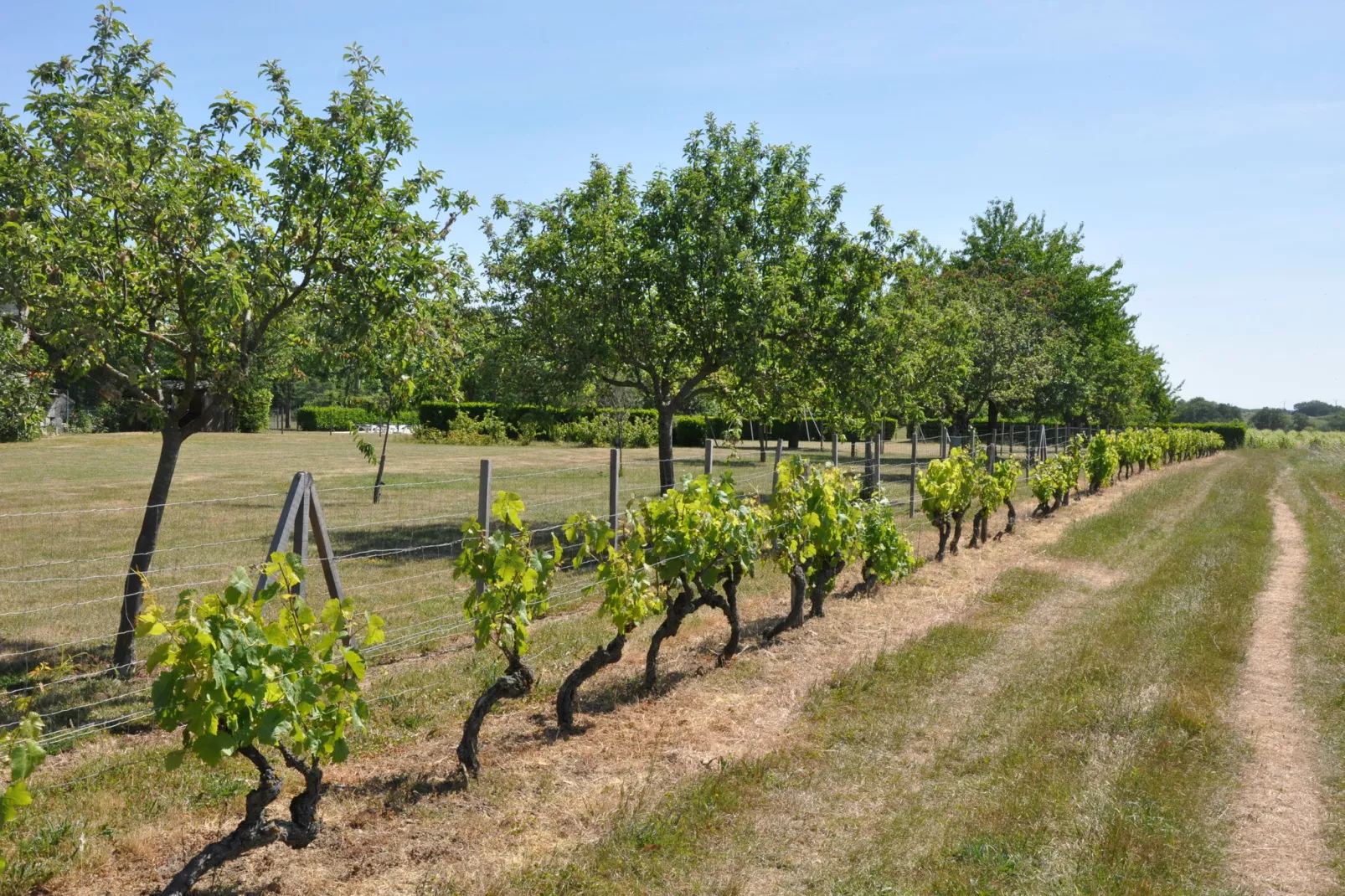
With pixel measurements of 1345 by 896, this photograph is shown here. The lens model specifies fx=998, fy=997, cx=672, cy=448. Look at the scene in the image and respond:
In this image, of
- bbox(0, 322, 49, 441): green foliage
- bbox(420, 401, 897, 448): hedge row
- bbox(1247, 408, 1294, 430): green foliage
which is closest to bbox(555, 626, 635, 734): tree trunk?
bbox(0, 322, 49, 441): green foliage

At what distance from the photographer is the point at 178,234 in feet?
23.6

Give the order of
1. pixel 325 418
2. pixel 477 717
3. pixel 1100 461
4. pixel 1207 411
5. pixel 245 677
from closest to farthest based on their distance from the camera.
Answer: pixel 245 677
pixel 477 717
pixel 1100 461
pixel 325 418
pixel 1207 411

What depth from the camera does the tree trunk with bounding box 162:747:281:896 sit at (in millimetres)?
4027

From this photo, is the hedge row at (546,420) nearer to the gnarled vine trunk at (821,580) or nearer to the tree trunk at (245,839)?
the gnarled vine trunk at (821,580)

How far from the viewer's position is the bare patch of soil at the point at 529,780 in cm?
448

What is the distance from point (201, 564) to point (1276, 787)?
27.9 ft

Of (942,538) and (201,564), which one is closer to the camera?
(201,564)

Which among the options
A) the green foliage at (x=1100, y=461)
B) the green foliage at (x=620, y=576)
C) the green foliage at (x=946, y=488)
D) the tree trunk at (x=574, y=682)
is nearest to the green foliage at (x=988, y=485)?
the green foliage at (x=946, y=488)

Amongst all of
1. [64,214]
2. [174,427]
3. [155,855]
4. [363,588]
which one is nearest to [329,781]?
[155,855]

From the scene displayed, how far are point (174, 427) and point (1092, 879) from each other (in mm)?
7135

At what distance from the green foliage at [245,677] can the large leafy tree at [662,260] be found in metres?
9.68

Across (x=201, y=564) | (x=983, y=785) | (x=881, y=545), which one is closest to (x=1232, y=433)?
(x=881, y=545)

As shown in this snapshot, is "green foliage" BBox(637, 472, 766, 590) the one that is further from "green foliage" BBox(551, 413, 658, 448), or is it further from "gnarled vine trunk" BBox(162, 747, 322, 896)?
"green foliage" BBox(551, 413, 658, 448)

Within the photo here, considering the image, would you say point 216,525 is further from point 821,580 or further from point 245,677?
point 245,677
